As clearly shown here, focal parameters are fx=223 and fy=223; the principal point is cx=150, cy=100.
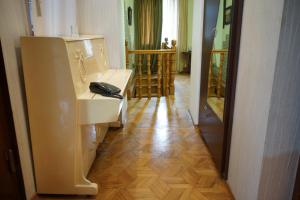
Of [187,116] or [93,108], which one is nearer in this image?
[93,108]

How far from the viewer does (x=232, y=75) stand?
1.55 m

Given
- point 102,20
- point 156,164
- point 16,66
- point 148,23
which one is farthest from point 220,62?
point 148,23

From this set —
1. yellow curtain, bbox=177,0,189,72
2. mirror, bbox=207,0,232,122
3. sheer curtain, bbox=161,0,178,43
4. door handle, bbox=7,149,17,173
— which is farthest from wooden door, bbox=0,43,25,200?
yellow curtain, bbox=177,0,189,72

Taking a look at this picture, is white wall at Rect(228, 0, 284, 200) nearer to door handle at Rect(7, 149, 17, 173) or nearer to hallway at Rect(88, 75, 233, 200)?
hallway at Rect(88, 75, 233, 200)

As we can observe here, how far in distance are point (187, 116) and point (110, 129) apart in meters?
1.13

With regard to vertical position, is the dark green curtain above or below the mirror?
above

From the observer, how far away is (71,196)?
63.1 inches

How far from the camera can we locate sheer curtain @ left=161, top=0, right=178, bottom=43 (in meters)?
6.49

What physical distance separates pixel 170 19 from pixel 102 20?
4562mm

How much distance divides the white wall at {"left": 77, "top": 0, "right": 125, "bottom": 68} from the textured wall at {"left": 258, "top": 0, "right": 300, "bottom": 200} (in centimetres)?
187

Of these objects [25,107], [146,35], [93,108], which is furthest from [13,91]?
[146,35]

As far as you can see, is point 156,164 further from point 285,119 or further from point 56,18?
point 56,18

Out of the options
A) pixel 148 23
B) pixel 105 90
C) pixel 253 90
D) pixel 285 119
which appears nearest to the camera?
pixel 285 119

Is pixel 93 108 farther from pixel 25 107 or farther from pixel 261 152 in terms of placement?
pixel 261 152
